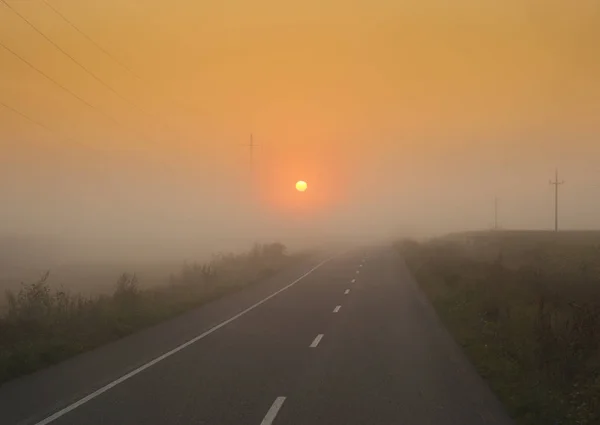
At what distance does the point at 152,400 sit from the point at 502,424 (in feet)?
16.1

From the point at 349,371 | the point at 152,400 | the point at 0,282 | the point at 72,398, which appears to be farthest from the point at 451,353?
the point at 0,282

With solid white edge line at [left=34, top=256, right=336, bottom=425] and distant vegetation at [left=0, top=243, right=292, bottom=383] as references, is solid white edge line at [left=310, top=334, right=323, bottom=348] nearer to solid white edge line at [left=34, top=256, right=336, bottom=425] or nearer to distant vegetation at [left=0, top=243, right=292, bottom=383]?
solid white edge line at [left=34, top=256, right=336, bottom=425]

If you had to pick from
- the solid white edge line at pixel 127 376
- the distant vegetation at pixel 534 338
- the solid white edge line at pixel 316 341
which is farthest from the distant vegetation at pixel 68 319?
the distant vegetation at pixel 534 338

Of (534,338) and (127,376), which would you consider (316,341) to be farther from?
(127,376)

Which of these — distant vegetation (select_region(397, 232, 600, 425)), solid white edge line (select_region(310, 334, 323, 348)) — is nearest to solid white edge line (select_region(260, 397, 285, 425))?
distant vegetation (select_region(397, 232, 600, 425))

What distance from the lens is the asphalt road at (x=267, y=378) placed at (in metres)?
8.27

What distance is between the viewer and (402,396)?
943 centimetres

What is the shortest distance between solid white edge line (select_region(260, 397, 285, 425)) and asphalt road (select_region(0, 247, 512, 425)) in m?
0.01

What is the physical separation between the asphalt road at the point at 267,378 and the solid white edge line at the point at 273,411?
15mm

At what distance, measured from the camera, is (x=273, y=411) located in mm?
8375

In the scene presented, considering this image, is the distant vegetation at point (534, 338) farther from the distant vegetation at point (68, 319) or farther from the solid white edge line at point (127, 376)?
the distant vegetation at point (68, 319)

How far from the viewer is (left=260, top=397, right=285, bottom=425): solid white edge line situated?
787cm

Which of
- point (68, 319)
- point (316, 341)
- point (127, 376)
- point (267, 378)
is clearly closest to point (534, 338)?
point (316, 341)

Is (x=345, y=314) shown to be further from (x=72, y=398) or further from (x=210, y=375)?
(x=72, y=398)
